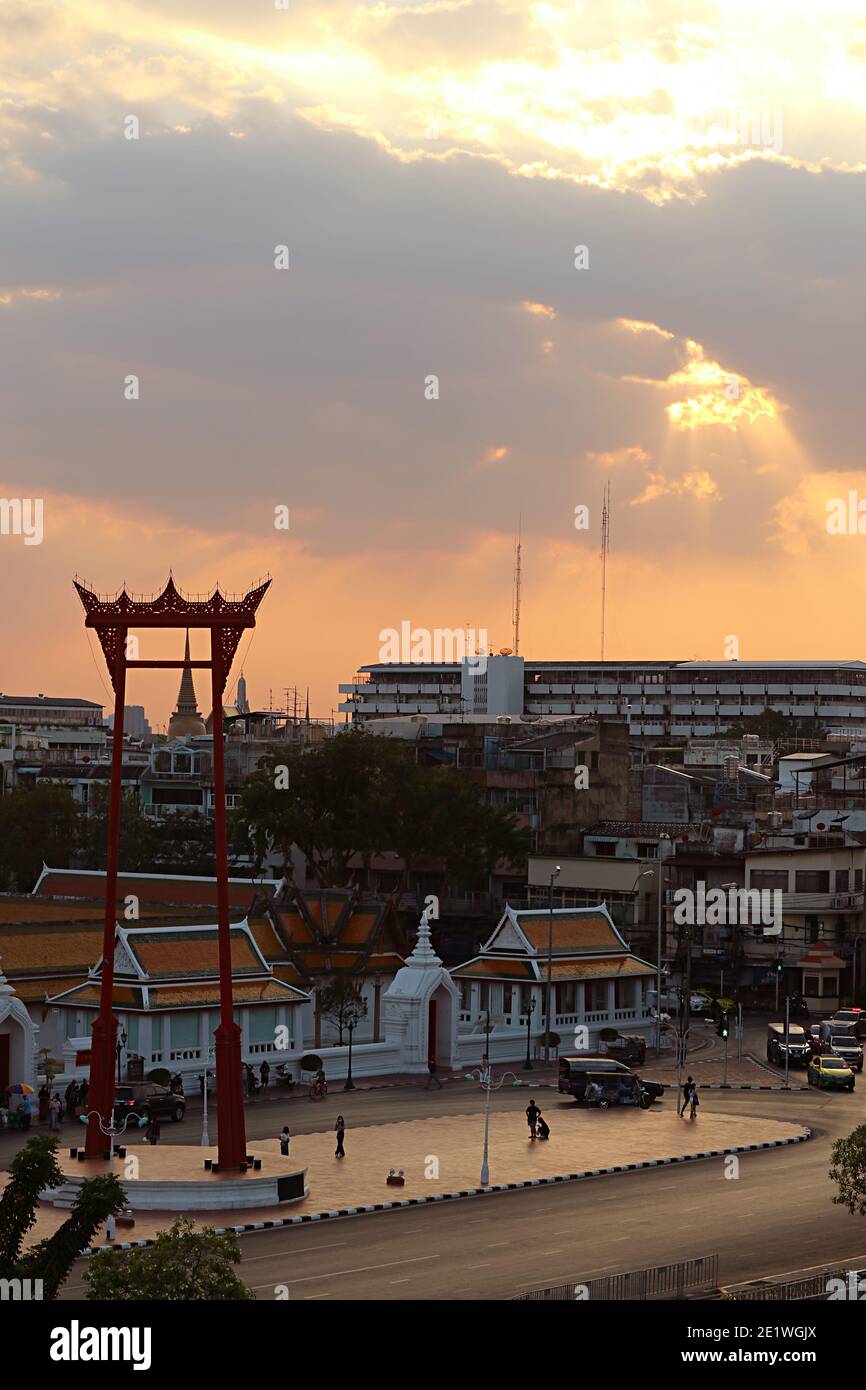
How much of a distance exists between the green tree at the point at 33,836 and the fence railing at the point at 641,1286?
256 feet

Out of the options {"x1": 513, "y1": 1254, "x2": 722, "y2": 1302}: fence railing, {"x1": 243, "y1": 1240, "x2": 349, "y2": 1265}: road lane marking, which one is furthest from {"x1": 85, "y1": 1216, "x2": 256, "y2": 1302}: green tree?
{"x1": 243, "y1": 1240, "x2": 349, "y2": 1265}: road lane marking

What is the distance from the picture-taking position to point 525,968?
88.0m

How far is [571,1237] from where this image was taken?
50.8 metres

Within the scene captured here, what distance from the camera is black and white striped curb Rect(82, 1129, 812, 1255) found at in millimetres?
51359

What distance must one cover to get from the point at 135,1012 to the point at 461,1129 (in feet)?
43.1

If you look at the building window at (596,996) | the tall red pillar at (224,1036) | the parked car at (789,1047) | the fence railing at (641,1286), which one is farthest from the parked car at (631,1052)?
the fence railing at (641,1286)

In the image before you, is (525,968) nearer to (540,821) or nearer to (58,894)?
(58,894)

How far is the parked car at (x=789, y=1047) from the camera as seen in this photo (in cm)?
8369

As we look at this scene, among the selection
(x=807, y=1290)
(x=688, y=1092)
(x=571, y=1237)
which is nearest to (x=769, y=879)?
(x=688, y=1092)

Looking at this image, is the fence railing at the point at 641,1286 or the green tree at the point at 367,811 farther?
the green tree at the point at 367,811

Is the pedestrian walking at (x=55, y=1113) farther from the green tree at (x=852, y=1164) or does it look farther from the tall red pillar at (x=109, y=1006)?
the green tree at (x=852, y=1164)

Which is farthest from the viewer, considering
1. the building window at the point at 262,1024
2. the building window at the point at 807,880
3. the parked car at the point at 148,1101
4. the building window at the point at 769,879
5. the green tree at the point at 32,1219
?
the building window at the point at 769,879

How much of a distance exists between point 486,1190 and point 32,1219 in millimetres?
23631
